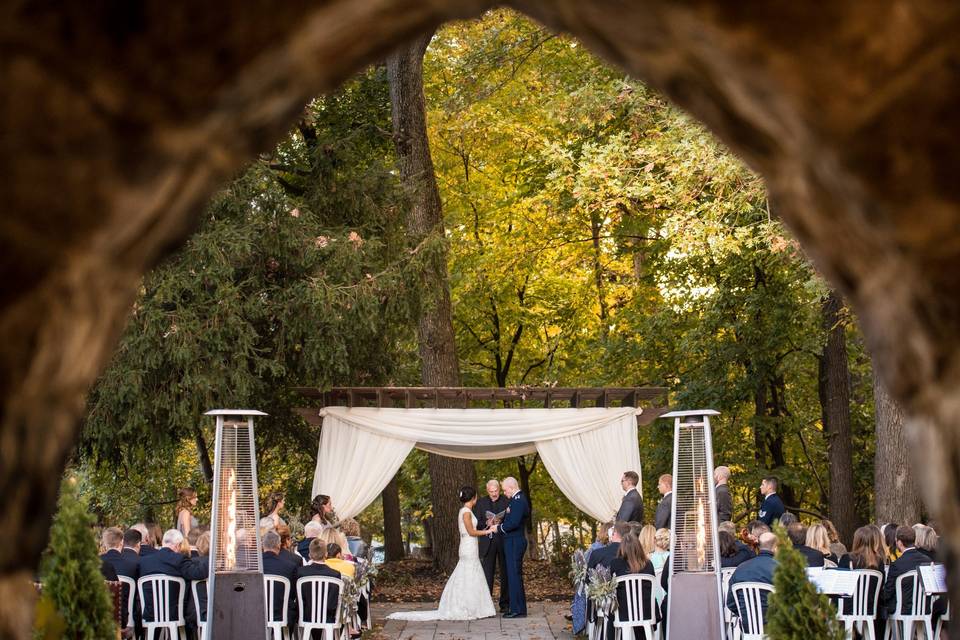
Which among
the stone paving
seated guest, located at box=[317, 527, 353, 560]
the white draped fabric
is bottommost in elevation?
the stone paving

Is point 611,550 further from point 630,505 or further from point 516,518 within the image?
point 516,518

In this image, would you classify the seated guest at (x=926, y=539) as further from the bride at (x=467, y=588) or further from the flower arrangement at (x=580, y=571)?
the bride at (x=467, y=588)

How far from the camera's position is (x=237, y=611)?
9.37 meters

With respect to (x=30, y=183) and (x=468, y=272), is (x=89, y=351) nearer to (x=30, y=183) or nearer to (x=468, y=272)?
(x=30, y=183)

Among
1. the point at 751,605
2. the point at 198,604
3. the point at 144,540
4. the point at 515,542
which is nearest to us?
the point at 751,605

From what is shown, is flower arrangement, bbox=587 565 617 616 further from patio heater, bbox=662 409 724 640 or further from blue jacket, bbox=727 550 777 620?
blue jacket, bbox=727 550 777 620

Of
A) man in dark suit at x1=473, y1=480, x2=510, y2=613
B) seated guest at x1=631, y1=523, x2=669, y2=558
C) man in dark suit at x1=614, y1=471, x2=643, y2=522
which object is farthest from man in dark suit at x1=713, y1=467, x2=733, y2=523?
man in dark suit at x1=473, y1=480, x2=510, y2=613

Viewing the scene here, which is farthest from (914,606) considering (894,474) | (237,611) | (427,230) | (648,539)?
(427,230)

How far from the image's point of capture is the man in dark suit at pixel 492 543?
1496 cm

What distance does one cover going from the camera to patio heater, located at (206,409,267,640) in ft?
30.7

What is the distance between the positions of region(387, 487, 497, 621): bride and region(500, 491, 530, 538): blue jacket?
261 mm

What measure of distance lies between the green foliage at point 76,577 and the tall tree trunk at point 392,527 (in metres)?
13.9

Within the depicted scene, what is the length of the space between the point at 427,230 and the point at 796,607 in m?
12.1

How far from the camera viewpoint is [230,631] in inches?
369
